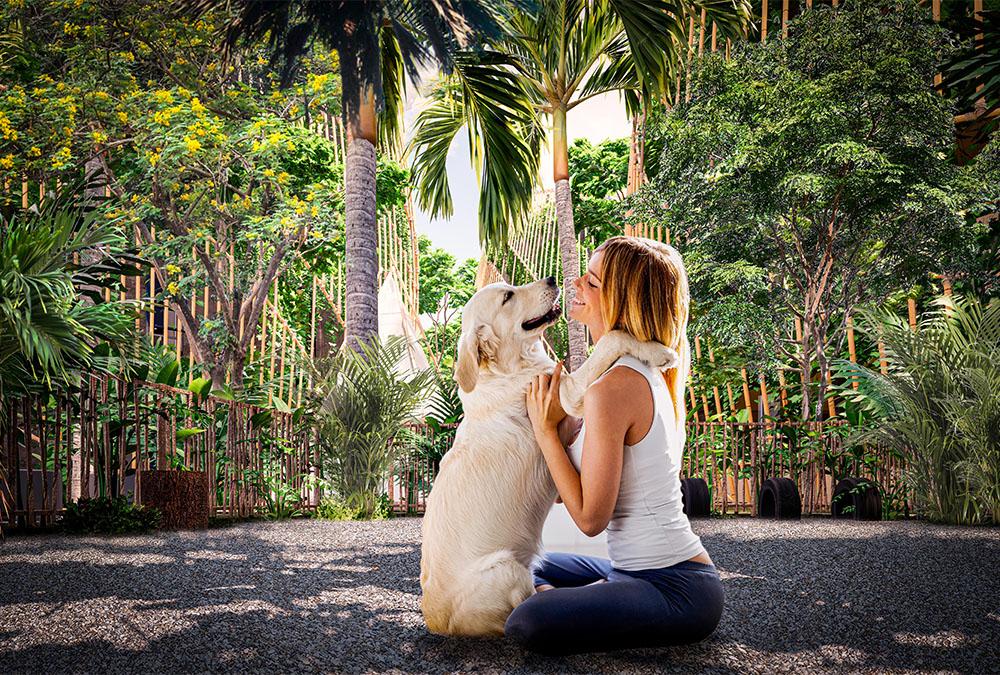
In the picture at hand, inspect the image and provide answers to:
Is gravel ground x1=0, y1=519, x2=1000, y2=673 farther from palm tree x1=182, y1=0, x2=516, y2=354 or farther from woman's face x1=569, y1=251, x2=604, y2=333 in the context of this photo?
palm tree x1=182, y1=0, x2=516, y2=354

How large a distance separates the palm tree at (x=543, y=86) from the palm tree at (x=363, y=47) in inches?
38.7

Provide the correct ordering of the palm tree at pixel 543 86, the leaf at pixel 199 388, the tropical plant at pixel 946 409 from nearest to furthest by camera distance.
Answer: the tropical plant at pixel 946 409
the leaf at pixel 199 388
the palm tree at pixel 543 86

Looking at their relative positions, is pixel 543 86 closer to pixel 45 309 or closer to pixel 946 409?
pixel 946 409

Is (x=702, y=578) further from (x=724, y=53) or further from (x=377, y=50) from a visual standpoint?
(x=724, y=53)

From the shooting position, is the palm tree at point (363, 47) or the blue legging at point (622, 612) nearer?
the blue legging at point (622, 612)

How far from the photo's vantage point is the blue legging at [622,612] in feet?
6.32

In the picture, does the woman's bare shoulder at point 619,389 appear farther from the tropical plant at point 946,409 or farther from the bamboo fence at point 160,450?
the tropical plant at point 946,409

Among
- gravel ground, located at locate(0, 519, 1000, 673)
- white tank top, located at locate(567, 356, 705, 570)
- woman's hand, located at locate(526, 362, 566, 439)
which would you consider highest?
woman's hand, located at locate(526, 362, 566, 439)

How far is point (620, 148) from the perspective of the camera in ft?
69.8

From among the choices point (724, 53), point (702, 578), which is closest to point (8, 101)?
point (724, 53)

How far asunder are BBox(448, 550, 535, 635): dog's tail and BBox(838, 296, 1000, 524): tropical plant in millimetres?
4927

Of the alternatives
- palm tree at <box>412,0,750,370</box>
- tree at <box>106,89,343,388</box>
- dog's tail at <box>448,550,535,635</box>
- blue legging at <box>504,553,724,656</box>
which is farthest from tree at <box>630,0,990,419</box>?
dog's tail at <box>448,550,535,635</box>

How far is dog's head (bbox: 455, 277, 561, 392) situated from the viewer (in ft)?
7.27

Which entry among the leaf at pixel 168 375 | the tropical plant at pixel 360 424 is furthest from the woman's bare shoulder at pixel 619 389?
the tropical plant at pixel 360 424
